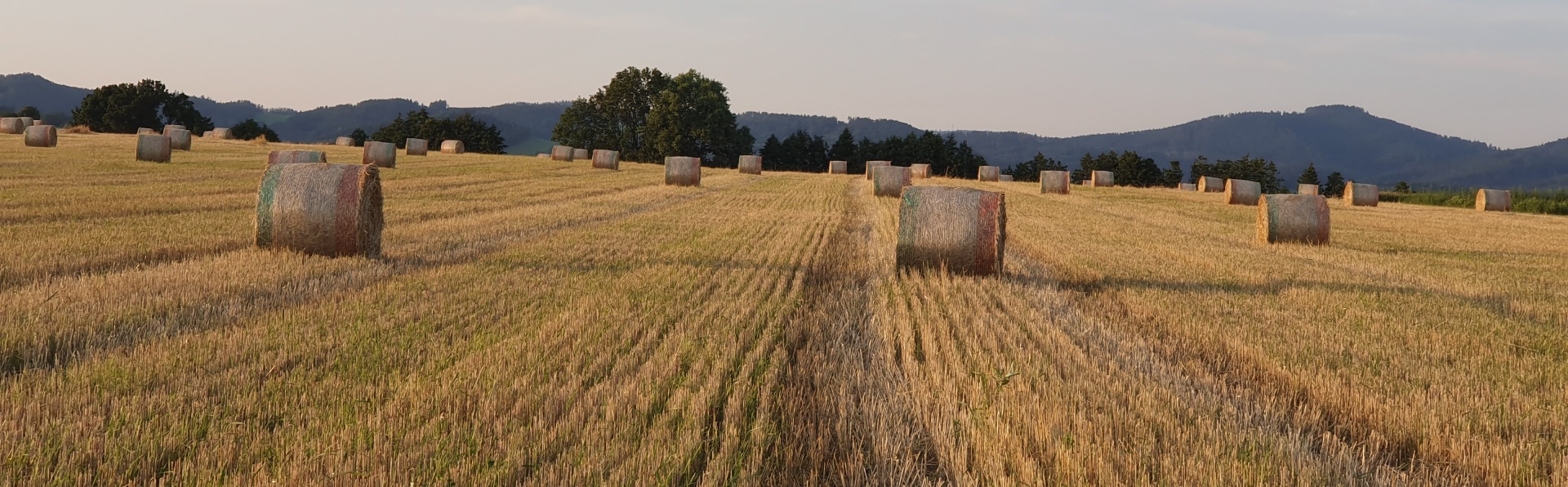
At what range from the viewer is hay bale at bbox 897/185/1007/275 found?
9.42 metres

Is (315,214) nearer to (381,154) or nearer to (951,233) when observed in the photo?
(951,233)

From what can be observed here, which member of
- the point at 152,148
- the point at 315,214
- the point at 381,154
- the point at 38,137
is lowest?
the point at 315,214

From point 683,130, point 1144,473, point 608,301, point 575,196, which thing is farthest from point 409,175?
point 683,130

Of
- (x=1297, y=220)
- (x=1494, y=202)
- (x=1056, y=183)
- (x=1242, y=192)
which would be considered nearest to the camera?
(x=1297, y=220)

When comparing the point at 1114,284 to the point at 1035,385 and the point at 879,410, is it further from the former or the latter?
the point at 879,410

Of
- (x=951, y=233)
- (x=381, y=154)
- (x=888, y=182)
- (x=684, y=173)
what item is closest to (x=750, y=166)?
(x=684, y=173)

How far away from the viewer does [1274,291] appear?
8852 millimetres

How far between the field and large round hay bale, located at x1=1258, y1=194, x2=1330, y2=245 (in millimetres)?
3102

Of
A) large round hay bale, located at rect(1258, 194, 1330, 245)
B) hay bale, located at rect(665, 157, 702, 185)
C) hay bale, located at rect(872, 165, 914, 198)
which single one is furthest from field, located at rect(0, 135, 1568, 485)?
hay bale, located at rect(665, 157, 702, 185)

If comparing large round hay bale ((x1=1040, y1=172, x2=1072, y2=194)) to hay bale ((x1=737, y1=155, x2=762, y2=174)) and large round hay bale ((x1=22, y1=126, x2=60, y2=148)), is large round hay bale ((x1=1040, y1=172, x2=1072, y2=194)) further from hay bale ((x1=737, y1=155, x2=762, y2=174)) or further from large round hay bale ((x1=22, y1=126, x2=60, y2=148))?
large round hay bale ((x1=22, y1=126, x2=60, y2=148))

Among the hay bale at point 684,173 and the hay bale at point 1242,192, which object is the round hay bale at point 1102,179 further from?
the hay bale at point 684,173

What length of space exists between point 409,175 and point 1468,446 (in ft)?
87.7

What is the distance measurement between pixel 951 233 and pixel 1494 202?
1246 inches

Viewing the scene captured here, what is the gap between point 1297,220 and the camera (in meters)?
14.7
